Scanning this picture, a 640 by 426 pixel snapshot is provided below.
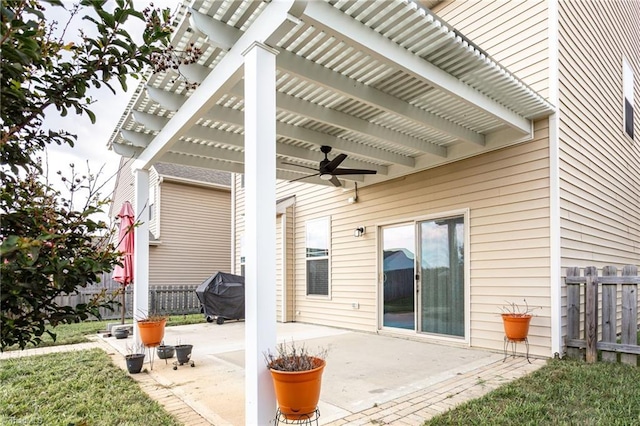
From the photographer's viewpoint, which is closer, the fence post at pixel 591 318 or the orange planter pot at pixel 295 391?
the orange planter pot at pixel 295 391

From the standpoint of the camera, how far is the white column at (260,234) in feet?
9.02

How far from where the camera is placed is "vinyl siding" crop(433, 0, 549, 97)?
5.37 metres

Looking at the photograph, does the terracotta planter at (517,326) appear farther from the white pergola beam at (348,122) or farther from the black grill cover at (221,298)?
the black grill cover at (221,298)

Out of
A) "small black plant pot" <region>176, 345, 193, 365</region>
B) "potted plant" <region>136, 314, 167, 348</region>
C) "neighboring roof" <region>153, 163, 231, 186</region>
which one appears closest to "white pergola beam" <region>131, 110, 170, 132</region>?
"potted plant" <region>136, 314, 167, 348</region>

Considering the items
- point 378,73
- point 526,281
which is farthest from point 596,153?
point 378,73

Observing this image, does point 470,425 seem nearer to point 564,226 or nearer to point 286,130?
point 564,226

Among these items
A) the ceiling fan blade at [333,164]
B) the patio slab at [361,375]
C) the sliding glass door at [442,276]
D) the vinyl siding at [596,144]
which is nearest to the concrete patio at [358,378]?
the patio slab at [361,375]

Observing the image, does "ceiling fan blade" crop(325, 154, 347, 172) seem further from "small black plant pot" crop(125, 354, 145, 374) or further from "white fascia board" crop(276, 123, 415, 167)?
"small black plant pot" crop(125, 354, 145, 374)

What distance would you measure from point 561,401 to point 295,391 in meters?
2.46

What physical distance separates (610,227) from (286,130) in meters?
5.73

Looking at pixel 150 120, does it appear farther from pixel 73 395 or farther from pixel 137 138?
pixel 73 395

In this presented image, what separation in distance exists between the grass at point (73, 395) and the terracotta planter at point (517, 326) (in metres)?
3.93

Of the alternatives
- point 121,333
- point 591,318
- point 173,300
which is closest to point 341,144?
point 591,318

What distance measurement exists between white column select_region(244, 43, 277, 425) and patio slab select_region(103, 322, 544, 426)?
59cm
